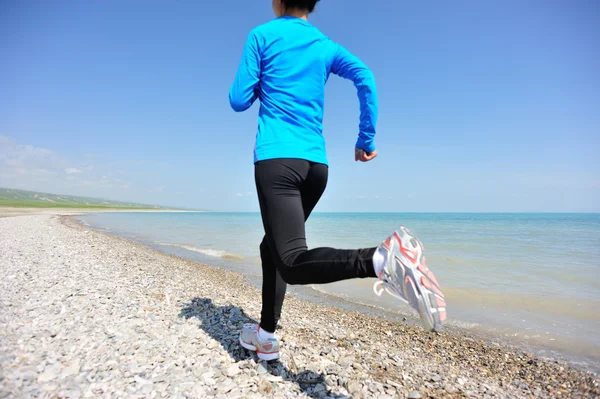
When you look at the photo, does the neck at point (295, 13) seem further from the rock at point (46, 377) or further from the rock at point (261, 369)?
the rock at point (46, 377)

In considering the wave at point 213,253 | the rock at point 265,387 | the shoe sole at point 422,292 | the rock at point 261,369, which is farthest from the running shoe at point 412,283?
the wave at point 213,253

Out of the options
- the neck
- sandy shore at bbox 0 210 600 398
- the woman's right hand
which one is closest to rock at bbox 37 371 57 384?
sandy shore at bbox 0 210 600 398

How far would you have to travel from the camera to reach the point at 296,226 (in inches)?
77.0

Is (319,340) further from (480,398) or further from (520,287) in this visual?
(520,287)

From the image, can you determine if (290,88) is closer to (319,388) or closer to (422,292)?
(422,292)

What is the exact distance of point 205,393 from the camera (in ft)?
6.81

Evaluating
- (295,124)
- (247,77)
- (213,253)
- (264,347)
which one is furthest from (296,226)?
(213,253)

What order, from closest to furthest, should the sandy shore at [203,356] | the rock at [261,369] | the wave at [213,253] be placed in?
the sandy shore at [203,356] < the rock at [261,369] < the wave at [213,253]

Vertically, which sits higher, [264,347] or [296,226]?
[296,226]

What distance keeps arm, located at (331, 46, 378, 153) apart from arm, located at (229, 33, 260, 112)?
0.58 metres

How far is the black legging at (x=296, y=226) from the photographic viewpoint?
1.66 meters

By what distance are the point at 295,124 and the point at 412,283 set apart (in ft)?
3.98

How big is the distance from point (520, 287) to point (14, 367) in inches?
362

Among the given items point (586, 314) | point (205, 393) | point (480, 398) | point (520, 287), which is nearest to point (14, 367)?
point (205, 393)
